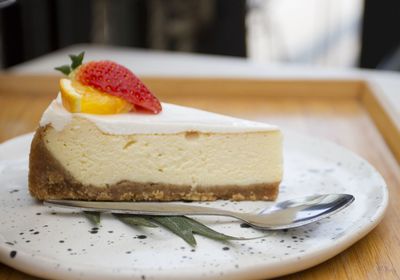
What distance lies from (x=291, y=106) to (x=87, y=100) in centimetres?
89

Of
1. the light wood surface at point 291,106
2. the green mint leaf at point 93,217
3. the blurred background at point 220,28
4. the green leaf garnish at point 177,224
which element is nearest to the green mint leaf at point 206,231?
the green leaf garnish at point 177,224

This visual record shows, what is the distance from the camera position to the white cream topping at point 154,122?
4.09 ft

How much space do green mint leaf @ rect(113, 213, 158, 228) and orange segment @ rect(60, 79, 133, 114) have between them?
0.22 metres

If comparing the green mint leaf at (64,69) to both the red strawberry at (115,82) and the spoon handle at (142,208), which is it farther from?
the spoon handle at (142,208)

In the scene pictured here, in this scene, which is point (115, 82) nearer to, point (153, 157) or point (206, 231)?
point (153, 157)

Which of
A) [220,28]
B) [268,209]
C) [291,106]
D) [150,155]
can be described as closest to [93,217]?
[150,155]

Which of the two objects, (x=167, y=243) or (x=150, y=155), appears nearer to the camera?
(x=167, y=243)

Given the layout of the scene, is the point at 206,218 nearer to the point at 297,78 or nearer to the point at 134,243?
the point at 134,243

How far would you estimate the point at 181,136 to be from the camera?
4.19ft

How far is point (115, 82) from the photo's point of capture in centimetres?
125

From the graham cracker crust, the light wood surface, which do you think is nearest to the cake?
the graham cracker crust

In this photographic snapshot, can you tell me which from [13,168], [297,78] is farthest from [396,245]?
[297,78]

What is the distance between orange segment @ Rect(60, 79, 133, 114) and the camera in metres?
1.24

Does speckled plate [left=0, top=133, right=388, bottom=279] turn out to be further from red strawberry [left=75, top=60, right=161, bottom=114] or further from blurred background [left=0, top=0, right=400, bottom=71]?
blurred background [left=0, top=0, right=400, bottom=71]
